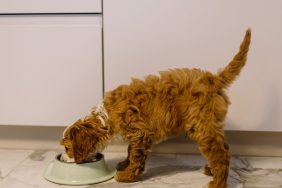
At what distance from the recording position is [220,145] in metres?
1.29

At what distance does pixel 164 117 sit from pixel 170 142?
1.43 feet

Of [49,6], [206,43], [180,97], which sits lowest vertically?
[180,97]

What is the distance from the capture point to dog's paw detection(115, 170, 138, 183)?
4.53ft

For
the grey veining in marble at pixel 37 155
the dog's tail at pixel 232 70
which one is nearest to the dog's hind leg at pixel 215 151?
the dog's tail at pixel 232 70

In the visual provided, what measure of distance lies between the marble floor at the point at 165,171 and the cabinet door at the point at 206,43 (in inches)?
6.1

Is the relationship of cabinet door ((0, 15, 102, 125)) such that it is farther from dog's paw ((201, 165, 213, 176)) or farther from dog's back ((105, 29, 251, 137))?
dog's paw ((201, 165, 213, 176))

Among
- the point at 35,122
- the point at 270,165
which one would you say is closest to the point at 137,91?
the point at 35,122

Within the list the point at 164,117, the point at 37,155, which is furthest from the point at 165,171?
the point at 37,155

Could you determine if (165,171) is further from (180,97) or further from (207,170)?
(180,97)

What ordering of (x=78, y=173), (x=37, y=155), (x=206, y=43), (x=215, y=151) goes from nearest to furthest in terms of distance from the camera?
(x=215, y=151) < (x=78, y=173) < (x=206, y=43) < (x=37, y=155)

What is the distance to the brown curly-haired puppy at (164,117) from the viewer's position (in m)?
1.30

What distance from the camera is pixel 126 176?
139 centimetres

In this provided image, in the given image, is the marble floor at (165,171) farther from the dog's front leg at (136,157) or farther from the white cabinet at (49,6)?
the white cabinet at (49,6)

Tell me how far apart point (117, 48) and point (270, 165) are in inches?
28.1
